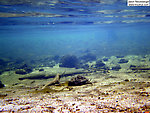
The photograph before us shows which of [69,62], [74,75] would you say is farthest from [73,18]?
[74,75]

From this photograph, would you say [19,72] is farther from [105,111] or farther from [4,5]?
[105,111]

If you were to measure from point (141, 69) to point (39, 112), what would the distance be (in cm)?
1402

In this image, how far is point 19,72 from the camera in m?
15.8

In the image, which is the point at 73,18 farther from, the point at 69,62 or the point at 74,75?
the point at 74,75

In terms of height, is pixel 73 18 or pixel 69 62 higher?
pixel 73 18

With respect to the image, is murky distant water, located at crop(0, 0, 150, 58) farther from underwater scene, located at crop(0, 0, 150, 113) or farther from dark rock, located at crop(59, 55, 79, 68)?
dark rock, located at crop(59, 55, 79, 68)

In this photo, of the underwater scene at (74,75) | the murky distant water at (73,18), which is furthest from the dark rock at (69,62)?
the murky distant water at (73,18)

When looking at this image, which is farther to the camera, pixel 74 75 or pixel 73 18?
pixel 73 18

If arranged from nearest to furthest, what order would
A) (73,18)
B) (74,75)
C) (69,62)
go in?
1. (74,75)
2. (69,62)
3. (73,18)

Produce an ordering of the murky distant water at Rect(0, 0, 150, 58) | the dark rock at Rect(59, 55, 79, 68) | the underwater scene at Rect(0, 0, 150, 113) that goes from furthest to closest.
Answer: the dark rock at Rect(59, 55, 79, 68) → the murky distant water at Rect(0, 0, 150, 58) → the underwater scene at Rect(0, 0, 150, 113)

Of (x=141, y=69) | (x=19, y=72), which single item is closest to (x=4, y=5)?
(x=19, y=72)

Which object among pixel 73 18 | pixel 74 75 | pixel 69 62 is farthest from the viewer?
pixel 73 18

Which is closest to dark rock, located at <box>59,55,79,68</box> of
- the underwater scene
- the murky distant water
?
the underwater scene

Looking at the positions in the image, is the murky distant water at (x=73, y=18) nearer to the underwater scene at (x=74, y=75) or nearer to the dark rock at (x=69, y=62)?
the underwater scene at (x=74, y=75)
